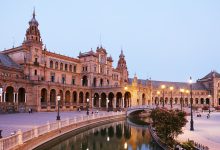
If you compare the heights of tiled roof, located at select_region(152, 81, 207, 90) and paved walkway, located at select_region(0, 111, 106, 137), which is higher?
tiled roof, located at select_region(152, 81, 207, 90)

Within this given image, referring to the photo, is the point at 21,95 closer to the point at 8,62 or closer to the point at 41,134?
the point at 8,62

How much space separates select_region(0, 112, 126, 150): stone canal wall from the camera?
1701cm

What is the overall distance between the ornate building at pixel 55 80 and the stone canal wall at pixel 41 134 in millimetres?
17831

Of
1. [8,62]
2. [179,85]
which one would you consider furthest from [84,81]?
[179,85]

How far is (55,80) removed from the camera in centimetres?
7181

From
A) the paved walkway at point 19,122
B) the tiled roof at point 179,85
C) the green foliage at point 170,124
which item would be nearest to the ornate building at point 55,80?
the paved walkway at point 19,122

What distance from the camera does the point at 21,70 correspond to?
2404 inches

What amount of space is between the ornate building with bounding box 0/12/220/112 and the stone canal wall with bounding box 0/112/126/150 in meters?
17.8

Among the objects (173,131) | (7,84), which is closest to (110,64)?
(7,84)

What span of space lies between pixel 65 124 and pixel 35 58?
3593cm

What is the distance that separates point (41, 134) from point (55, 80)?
49.0 meters

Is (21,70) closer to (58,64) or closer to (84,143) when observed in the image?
(58,64)

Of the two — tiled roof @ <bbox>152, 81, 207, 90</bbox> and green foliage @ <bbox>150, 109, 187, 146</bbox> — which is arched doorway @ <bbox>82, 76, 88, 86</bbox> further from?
green foliage @ <bbox>150, 109, 187, 146</bbox>

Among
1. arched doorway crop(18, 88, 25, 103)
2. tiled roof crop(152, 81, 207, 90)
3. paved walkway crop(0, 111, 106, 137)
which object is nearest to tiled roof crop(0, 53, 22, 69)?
arched doorway crop(18, 88, 25, 103)
